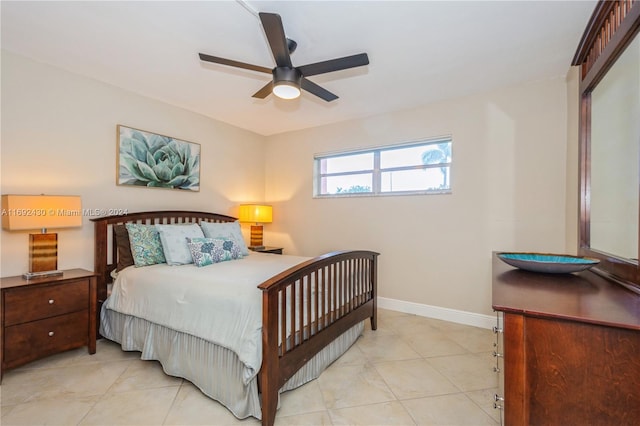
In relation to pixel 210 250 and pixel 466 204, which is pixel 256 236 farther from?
pixel 466 204

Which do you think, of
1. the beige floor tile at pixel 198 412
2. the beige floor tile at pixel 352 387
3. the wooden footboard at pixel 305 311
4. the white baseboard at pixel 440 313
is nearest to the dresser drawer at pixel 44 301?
the beige floor tile at pixel 198 412

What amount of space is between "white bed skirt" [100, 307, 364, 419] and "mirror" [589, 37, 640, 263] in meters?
1.91

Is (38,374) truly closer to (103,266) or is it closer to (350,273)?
(103,266)

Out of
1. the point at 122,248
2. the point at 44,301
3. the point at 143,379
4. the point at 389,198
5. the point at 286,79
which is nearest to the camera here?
the point at 286,79

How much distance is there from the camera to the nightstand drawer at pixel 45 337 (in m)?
A: 2.10

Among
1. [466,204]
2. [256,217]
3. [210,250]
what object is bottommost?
[210,250]

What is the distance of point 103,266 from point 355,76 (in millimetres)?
2983

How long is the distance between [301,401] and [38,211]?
94.0 inches

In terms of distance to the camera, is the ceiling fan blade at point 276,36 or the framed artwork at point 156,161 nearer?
the ceiling fan blade at point 276,36

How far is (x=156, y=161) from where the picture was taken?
3.34 metres

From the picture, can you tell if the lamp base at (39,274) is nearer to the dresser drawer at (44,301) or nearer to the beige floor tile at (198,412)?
the dresser drawer at (44,301)

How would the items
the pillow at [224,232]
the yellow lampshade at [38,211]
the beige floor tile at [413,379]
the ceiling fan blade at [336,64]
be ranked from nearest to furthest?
Result: the ceiling fan blade at [336,64] → the beige floor tile at [413,379] → the yellow lampshade at [38,211] → the pillow at [224,232]

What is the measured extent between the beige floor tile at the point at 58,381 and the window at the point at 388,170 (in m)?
3.03

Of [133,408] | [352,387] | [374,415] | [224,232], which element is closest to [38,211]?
[224,232]
